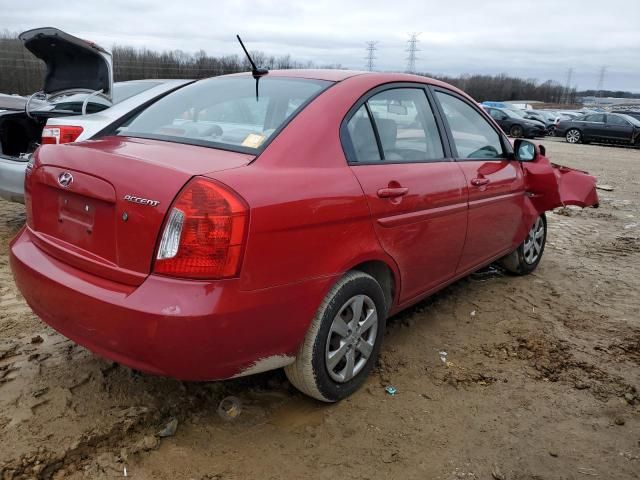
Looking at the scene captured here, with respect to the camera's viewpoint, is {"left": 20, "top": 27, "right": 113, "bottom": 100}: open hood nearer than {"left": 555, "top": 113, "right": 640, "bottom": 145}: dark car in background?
Yes

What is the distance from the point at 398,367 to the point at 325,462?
0.96 m

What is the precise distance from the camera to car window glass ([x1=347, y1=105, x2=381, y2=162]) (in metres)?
2.68

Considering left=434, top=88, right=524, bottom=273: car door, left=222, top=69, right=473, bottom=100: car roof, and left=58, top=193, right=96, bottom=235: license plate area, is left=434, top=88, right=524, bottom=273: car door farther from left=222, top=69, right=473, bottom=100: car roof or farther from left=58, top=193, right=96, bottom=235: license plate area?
left=58, top=193, right=96, bottom=235: license plate area

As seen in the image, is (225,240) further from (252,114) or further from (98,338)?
(252,114)

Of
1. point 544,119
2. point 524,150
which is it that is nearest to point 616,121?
point 544,119

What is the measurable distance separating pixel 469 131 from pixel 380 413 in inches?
81.7

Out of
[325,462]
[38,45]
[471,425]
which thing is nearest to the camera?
[325,462]

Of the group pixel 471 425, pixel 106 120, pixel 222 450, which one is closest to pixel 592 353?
pixel 471 425

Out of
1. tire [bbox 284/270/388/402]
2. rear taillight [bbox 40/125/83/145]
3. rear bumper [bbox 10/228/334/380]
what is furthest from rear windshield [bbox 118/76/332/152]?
rear taillight [bbox 40/125/83/145]

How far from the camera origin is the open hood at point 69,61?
557cm

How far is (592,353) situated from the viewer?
3.45 meters

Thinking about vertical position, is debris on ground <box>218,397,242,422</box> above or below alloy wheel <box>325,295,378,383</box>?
below

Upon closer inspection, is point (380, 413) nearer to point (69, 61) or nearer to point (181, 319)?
point (181, 319)

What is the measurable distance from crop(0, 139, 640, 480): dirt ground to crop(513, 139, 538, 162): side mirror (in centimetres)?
128
